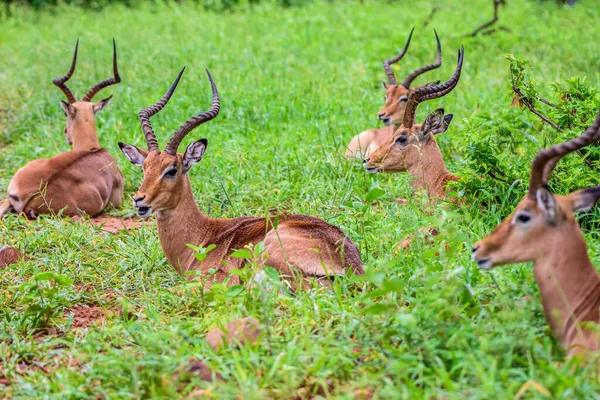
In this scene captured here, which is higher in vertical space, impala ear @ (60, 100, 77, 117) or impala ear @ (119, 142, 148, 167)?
impala ear @ (119, 142, 148, 167)

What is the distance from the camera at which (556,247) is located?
3.44 meters

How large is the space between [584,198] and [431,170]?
2494 millimetres

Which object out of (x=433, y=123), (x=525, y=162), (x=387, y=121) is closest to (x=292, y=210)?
(x=433, y=123)

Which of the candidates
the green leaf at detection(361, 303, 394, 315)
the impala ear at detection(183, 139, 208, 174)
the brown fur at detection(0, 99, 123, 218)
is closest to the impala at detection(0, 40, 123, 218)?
the brown fur at detection(0, 99, 123, 218)

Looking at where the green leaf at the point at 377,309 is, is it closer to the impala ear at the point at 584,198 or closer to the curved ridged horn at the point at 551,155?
the curved ridged horn at the point at 551,155

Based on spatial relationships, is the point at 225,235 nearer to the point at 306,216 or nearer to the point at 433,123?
the point at 306,216

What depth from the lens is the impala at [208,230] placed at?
14.5 ft

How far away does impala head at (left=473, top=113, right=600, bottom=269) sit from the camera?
3427 mm

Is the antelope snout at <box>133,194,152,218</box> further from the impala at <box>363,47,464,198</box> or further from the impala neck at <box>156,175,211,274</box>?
the impala at <box>363,47,464,198</box>

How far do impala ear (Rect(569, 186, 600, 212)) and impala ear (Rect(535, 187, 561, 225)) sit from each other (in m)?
0.10

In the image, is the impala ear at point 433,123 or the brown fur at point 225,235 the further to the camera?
the impala ear at point 433,123

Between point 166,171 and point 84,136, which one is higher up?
point 166,171

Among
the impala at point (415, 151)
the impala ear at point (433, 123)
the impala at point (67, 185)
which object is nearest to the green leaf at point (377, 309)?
the impala at point (415, 151)

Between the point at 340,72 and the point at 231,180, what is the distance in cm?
339
